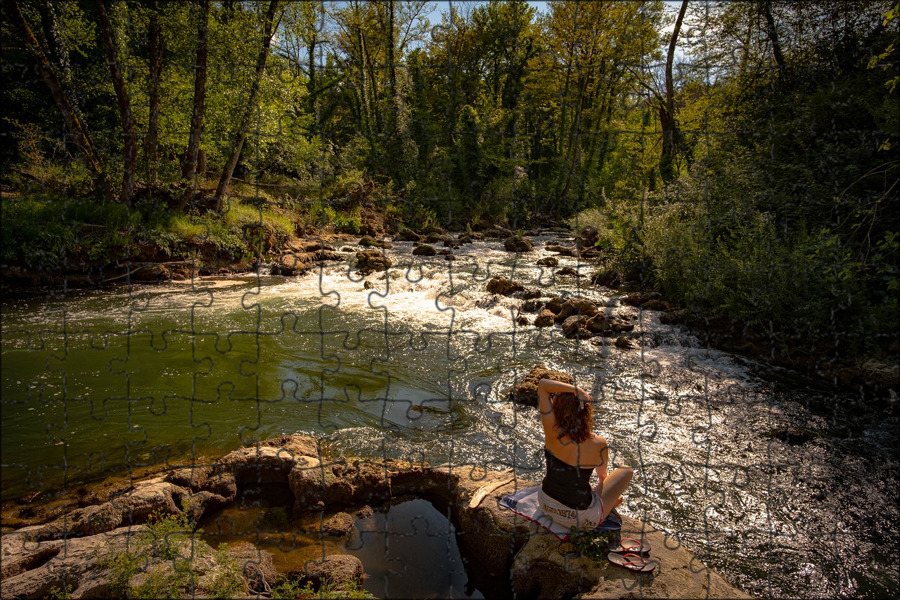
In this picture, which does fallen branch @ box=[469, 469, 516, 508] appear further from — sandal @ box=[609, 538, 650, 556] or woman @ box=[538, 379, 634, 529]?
sandal @ box=[609, 538, 650, 556]

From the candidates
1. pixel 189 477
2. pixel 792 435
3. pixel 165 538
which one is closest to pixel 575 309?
pixel 792 435

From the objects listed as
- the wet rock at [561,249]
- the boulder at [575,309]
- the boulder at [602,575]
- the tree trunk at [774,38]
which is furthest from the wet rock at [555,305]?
the boulder at [602,575]

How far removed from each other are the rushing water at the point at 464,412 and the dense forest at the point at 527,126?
0.80 metres

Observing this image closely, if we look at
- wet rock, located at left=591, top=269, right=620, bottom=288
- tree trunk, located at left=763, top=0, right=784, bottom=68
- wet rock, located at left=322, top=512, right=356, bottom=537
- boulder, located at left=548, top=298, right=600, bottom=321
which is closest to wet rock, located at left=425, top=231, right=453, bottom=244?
wet rock, located at left=591, top=269, right=620, bottom=288

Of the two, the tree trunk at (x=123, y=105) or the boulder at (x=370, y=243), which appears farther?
the boulder at (x=370, y=243)

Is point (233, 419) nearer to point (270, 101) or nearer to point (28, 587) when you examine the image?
point (28, 587)

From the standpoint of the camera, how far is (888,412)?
Answer: 5.35m

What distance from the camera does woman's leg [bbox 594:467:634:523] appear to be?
3.09 meters

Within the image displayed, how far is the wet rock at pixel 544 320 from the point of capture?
7.74 m

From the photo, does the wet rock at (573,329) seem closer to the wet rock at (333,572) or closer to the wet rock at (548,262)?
the wet rock at (548,262)

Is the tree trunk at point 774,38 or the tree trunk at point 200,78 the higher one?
the tree trunk at point 774,38

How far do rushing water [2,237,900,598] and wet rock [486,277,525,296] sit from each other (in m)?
1.23

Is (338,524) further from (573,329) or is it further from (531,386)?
(573,329)

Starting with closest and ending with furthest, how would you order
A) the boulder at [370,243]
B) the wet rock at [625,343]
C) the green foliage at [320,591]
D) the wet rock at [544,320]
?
the green foliage at [320,591]
the wet rock at [625,343]
the wet rock at [544,320]
the boulder at [370,243]
